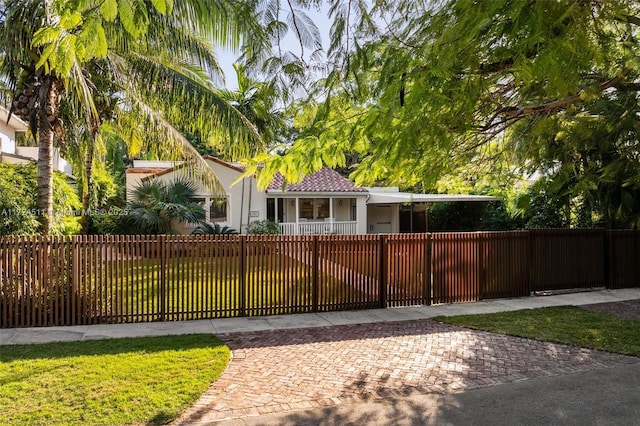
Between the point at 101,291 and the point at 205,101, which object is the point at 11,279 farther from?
the point at 205,101

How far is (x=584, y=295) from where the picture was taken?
11664 mm

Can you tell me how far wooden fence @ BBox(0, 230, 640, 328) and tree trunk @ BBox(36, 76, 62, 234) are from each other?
109 centimetres

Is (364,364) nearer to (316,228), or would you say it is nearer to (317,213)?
(316,228)

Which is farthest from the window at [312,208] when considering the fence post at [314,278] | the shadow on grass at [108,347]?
the shadow on grass at [108,347]

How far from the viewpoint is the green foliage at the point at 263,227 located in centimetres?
2098

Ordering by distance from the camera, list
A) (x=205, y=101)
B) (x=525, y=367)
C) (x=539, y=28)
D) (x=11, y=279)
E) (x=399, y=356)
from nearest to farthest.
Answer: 1. (x=539, y=28)
2. (x=525, y=367)
3. (x=399, y=356)
4. (x=11, y=279)
5. (x=205, y=101)

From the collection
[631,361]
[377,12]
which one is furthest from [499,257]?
[377,12]

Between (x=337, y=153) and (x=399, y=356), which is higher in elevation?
(x=337, y=153)

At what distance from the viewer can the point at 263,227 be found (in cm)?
2117

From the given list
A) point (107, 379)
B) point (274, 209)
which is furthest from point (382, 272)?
point (274, 209)

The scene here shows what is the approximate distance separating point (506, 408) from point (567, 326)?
439 centimetres

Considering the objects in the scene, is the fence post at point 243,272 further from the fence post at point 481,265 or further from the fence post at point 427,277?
the fence post at point 481,265

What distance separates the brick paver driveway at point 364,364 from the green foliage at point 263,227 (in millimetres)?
13099

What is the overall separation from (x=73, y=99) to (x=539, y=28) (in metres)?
8.57
